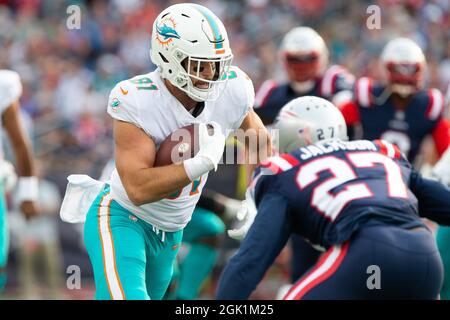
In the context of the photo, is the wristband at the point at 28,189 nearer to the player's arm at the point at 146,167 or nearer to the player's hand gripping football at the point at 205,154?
the player's arm at the point at 146,167

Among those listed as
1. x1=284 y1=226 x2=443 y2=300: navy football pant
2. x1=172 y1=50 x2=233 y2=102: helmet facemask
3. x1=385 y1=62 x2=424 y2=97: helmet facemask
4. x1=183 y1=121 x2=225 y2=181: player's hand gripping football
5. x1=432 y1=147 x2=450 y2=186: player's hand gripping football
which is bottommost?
x1=432 y1=147 x2=450 y2=186: player's hand gripping football

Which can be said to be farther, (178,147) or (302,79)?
(302,79)

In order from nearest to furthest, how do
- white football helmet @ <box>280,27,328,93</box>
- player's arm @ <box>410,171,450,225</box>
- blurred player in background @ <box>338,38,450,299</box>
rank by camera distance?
player's arm @ <box>410,171,450,225</box>
blurred player in background @ <box>338,38,450,299</box>
white football helmet @ <box>280,27,328,93</box>

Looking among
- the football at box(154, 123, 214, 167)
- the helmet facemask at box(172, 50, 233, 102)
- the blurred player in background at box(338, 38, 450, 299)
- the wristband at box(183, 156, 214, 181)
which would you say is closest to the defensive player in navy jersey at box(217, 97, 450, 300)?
the wristband at box(183, 156, 214, 181)

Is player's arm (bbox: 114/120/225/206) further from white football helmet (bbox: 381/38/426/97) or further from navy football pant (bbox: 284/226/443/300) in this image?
white football helmet (bbox: 381/38/426/97)

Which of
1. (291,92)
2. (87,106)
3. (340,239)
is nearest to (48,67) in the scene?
(87,106)

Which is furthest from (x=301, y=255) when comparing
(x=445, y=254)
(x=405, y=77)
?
(x=405, y=77)

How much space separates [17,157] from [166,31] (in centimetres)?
184

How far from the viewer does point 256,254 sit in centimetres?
373

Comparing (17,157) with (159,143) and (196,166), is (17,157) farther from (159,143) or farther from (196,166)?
(196,166)

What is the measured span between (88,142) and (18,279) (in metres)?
1.83

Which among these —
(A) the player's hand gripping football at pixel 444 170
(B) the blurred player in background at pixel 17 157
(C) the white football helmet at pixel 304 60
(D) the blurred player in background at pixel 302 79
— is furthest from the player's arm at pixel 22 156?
(A) the player's hand gripping football at pixel 444 170

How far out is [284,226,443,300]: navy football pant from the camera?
12.2 ft

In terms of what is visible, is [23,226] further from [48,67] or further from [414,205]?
[414,205]
